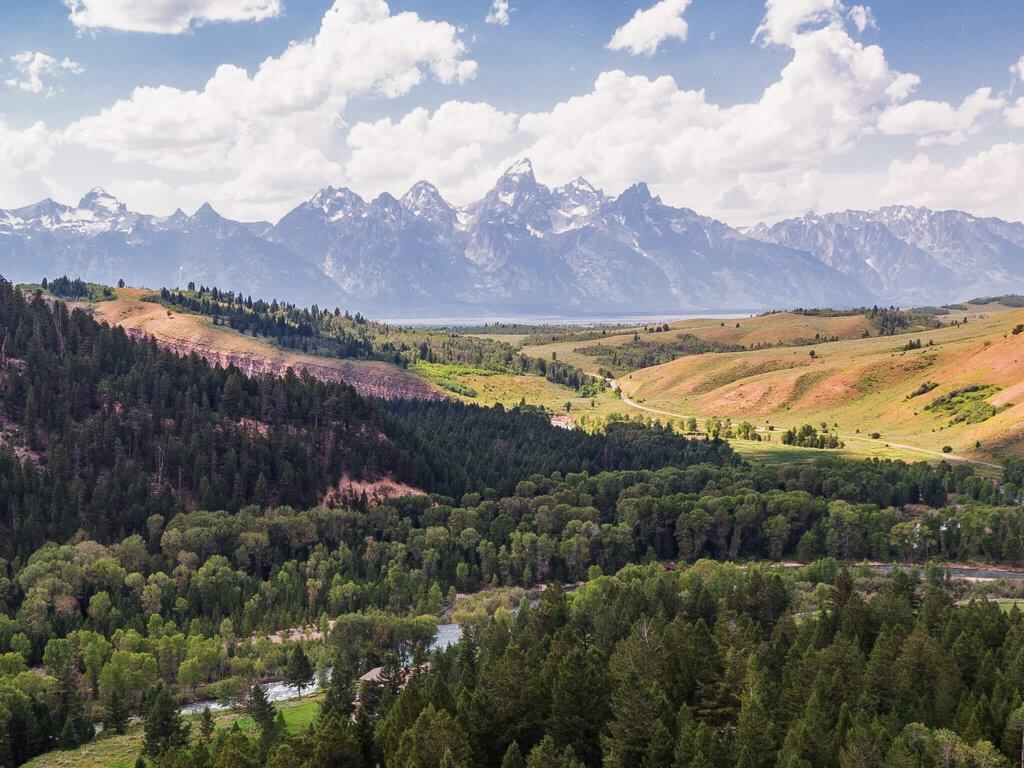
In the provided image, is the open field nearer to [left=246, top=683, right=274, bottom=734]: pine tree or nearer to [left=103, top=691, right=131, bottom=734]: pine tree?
[left=103, top=691, right=131, bottom=734]: pine tree

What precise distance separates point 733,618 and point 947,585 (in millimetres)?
66261

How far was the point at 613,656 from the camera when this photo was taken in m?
102

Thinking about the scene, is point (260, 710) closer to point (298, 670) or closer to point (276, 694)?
point (298, 670)

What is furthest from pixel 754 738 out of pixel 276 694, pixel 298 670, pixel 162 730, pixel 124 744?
pixel 124 744

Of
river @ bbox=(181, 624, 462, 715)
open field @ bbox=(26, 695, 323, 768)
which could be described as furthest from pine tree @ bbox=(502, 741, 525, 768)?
river @ bbox=(181, 624, 462, 715)

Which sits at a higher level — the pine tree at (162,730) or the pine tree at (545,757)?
the pine tree at (545,757)

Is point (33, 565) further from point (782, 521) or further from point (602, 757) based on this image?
point (782, 521)

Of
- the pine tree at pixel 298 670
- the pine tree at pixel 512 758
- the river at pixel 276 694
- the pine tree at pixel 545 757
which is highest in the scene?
the pine tree at pixel 545 757

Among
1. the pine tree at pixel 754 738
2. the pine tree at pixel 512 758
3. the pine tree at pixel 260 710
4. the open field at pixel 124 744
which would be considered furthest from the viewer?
the pine tree at pixel 260 710

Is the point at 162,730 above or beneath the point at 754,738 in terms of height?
beneath

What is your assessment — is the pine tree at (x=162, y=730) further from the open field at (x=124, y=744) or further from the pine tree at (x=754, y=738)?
the pine tree at (x=754, y=738)

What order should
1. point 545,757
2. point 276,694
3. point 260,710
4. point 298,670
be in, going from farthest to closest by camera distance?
point 276,694 < point 298,670 < point 260,710 < point 545,757

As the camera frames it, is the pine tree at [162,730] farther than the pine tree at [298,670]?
No

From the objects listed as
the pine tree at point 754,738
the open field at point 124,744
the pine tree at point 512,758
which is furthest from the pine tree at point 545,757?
the open field at point 124,744
